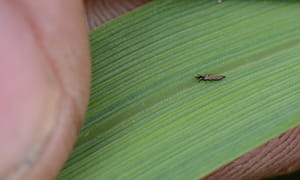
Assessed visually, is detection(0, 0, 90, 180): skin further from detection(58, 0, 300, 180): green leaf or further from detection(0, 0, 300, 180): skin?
detection(58, 0, 300, 180): green leaf

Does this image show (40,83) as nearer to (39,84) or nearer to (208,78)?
(39,84)

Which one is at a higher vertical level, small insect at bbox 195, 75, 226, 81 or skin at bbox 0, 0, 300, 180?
skin at bbox 0, 0, 300, 180

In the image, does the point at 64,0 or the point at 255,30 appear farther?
the point at 255,30

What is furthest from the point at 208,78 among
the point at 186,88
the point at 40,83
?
the point at 40,83

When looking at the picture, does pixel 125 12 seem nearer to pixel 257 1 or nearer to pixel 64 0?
pixel 257 1

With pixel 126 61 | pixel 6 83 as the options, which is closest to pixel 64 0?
pixel 6 83

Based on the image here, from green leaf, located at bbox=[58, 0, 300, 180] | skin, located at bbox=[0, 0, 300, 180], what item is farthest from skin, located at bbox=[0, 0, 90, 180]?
green leaf, located at bbox=[58, 0, 300, 180]

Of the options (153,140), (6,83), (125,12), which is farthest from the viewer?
(125,12)

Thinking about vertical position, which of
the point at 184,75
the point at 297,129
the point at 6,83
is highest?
the point at 6,83

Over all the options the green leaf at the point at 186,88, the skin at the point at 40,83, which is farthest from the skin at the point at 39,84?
the green leaf at the point at 186,88
